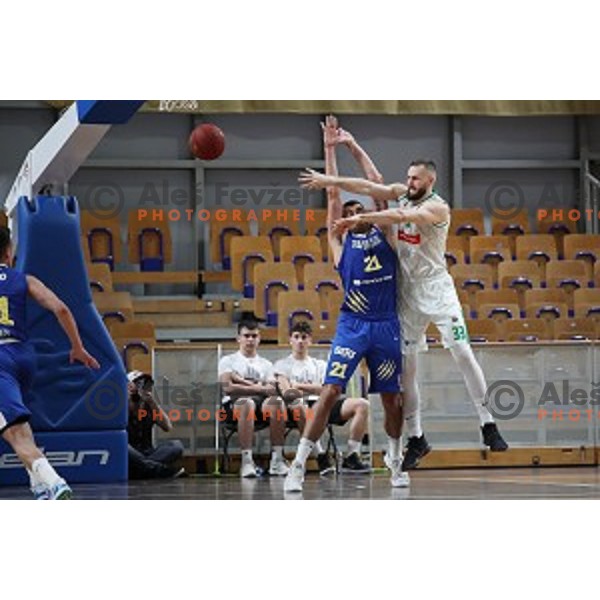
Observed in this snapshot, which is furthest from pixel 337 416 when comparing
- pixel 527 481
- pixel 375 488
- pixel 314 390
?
pixel 375 488

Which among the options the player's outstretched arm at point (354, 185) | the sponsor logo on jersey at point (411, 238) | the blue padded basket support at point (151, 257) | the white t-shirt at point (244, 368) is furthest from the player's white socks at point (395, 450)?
the blue padded basket support at point (151, 257)

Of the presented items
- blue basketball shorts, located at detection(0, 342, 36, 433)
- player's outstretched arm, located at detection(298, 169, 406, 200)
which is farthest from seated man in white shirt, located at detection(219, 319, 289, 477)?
blue basketball shorts, located at detection(0, 342, 36, 433)

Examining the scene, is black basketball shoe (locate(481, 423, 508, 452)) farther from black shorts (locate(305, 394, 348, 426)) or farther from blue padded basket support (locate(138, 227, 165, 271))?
blue padded basket support (locate(138, 227, 165, 271))

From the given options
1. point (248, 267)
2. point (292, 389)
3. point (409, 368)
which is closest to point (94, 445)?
point (292, 389)

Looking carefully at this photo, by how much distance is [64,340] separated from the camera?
36.7 ft

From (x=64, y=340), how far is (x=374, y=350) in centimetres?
269

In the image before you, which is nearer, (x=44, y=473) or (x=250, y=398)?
(x=44, y=473)

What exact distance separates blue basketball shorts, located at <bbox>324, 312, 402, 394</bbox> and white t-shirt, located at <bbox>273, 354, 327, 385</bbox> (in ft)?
9.60

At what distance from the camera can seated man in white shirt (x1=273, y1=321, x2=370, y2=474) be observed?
40.6ft

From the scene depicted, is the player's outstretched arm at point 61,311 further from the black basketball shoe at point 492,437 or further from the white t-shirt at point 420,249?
the black basketball shoe at point 492,437

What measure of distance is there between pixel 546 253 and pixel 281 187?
3427 mm

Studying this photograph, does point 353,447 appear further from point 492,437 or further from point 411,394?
point 492,437

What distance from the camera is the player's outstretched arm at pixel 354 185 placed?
905cm

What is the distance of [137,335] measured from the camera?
14.1m
